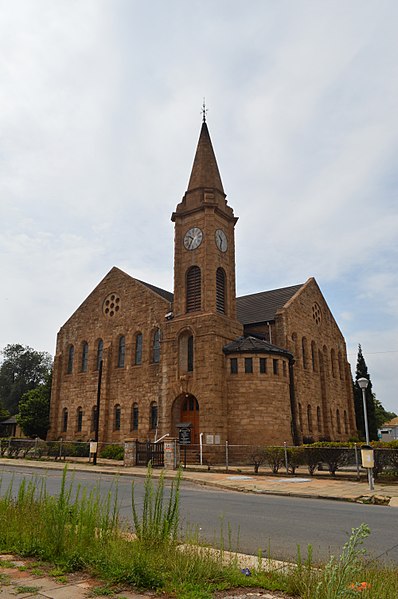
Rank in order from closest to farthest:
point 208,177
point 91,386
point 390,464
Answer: point 390,464
point 208,177
point 91,386

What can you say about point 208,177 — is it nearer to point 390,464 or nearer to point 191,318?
point 191,318

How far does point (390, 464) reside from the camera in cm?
1795

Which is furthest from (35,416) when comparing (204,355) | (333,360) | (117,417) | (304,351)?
(333,360)

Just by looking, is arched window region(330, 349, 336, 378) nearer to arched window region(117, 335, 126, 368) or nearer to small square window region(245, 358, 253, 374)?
small square window region(245, 358, 253, 374)

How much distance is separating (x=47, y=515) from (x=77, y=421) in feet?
103

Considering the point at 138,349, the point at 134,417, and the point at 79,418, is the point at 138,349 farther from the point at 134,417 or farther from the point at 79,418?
the point at 79,418

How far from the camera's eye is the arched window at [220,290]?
3019 cm

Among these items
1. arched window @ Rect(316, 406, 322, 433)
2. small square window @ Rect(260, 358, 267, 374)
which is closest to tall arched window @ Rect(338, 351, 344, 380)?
arched window @ Rect(316, 406, 322, 433)

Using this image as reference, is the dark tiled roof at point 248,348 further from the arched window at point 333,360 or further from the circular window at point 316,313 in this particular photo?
the arched window at point 333,360

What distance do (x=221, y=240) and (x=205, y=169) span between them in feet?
17.3

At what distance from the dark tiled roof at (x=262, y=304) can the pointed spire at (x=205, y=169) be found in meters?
9.58

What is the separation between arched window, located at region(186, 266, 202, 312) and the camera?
29.8 m

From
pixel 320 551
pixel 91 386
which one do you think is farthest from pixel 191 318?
pixel 320 551

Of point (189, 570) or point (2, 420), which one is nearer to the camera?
point (189, 570)
